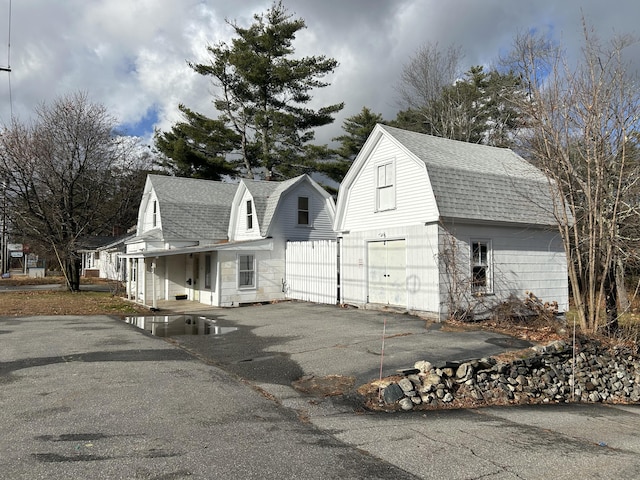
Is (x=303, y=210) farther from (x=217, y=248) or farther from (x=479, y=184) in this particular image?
(x=479, y=184)

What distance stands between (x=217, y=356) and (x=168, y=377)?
7.18ft

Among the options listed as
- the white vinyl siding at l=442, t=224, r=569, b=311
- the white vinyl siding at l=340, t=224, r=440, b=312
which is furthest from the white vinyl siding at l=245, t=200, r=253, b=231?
the white vinyl siding at l=442, t=224, r=569, b=311

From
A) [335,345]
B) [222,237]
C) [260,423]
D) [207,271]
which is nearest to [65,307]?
[207,271]

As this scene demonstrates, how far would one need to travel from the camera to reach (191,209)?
80.4 ft

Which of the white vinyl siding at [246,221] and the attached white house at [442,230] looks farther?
the white vinyl siding at [246,221]

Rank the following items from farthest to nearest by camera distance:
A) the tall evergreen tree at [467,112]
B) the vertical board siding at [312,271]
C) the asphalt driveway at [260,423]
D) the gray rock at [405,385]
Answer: the tall evergreen tree at [467,112], the vertical board siding at [312,271], the gray rock at [405,385], the asphalt driveway at [260,423]

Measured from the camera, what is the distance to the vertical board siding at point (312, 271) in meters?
18.7

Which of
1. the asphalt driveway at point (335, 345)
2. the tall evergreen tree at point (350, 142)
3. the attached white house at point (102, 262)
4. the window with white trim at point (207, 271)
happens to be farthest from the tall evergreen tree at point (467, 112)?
the attached white house at point (102, 262)

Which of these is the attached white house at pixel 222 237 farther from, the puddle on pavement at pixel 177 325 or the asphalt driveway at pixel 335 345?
the asphalt driveway at pixel 335 345

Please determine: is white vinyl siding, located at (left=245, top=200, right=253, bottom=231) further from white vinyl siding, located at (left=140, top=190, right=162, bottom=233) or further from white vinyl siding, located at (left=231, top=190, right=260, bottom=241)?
white vinyl siding, located at (left=140, top=190, right=162, bottom=233)

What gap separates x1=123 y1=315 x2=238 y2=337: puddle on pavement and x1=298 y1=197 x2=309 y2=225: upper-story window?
23.6 feet

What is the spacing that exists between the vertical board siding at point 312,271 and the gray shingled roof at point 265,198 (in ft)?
4.82

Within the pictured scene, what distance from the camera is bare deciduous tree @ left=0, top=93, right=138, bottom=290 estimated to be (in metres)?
26.8

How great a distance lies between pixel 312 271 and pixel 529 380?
38.9 feet
